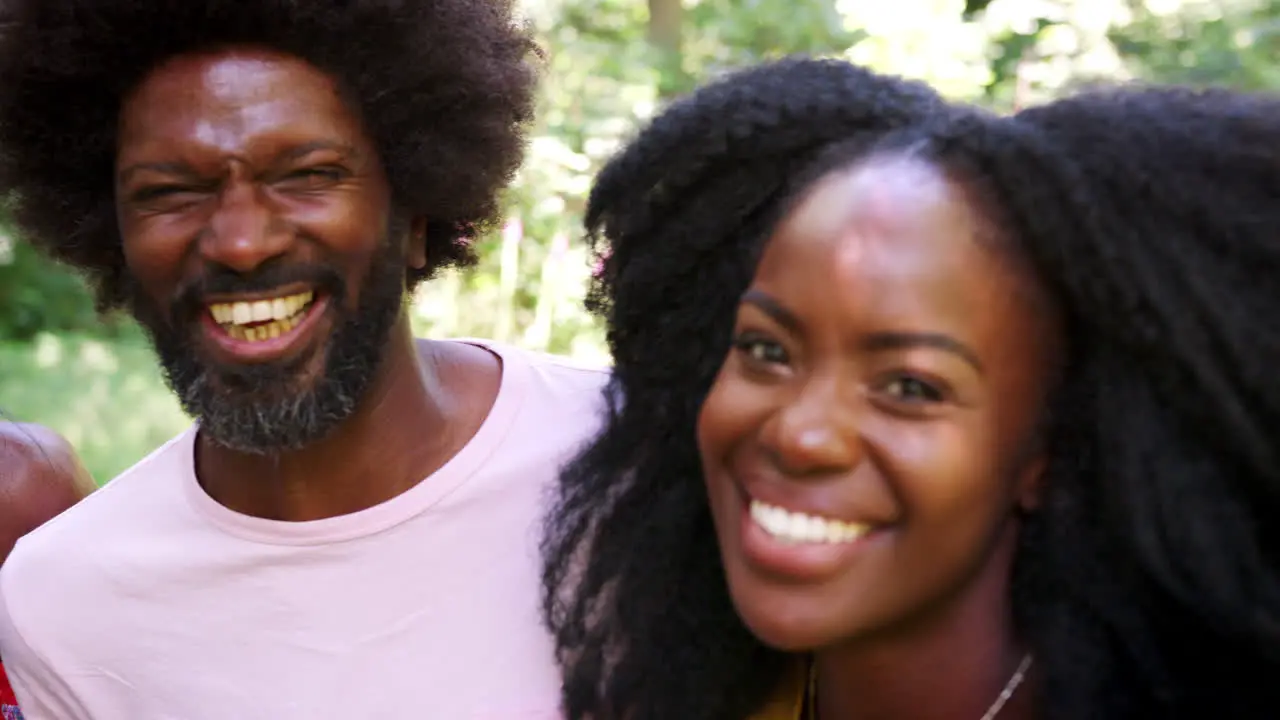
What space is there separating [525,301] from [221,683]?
5026mm

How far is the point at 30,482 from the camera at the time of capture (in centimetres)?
315

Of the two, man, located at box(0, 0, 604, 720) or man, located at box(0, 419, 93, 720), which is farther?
man, located at box(0, 419, 93, 720)

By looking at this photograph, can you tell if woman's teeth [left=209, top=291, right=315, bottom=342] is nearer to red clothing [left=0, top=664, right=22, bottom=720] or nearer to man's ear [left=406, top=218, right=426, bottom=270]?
man's ear [left=406, top=218, right=426, bottom=270]

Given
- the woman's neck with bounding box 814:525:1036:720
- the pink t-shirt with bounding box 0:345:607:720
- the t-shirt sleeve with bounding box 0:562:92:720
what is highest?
the woman's neck with bounding box 814:525:1036:720

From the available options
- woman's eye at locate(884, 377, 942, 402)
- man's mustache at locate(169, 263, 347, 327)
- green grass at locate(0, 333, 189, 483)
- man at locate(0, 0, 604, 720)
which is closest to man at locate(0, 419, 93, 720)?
man at locate(0, 0, 604, 720)

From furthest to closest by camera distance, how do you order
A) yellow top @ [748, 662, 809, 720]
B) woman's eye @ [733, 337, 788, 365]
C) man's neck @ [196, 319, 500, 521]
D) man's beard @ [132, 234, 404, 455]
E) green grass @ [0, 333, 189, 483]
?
1. green grass @ [0, 333, 189, 483]
2. man's neck @ [196, 319, 500, 521]
3. man's beard @ [132, 234, 404, 455]
4. yellow top @ [748, 662, 809, 720]
5. woman's eye @ [733, 337, 788, 365]

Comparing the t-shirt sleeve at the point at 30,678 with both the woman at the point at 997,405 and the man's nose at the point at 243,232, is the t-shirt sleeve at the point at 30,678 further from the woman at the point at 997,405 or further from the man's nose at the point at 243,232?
the woman at the point at 997,405

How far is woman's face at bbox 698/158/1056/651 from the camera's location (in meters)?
1.83

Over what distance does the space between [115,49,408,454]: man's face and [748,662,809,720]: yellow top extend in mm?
1066

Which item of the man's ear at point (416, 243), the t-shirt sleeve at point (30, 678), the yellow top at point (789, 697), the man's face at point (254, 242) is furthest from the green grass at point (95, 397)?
the yellow top at point (789, 697)

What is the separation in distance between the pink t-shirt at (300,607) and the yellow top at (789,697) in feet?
1.61

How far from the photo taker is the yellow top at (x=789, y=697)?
2.34 meters

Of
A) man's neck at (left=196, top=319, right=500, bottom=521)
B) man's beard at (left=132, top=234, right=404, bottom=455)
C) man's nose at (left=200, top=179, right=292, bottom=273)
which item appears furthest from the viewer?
man's neck at (left=196, top=319, right=500, bottom=521)

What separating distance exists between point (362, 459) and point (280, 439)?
0.19 metres
